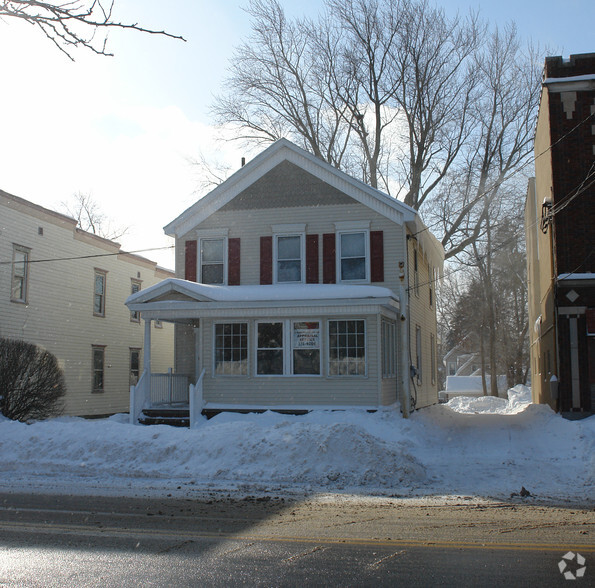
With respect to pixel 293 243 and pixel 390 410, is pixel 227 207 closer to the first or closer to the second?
pixel 293 243

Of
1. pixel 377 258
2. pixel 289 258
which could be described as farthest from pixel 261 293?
pixel 377 258

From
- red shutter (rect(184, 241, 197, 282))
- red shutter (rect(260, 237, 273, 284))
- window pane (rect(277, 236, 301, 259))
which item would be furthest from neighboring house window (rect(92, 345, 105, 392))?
window pane (rect(277, 236, 301, 259))

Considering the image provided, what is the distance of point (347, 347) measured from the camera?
60.1ft

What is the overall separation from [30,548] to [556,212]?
14.4 meters

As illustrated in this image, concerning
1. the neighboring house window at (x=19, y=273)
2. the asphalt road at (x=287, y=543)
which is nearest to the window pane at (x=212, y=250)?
the neighboring house window at (x=19, y=273)

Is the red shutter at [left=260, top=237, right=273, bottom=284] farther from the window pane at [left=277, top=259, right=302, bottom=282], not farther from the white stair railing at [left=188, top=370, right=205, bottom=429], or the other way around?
the white stair railing at [left=188, top=370, right=205, bottom=429]

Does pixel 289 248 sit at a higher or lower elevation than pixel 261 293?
higher

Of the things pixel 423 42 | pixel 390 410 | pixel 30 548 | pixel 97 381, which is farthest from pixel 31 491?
pixel 423 42

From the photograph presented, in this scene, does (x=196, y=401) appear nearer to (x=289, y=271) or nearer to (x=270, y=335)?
(x=270, y=335)

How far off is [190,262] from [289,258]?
3.22m

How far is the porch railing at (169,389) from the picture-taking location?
1933 centimetres

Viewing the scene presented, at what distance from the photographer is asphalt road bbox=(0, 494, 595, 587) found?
5.46 metres

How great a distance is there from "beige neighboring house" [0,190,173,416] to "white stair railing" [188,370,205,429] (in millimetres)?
7319

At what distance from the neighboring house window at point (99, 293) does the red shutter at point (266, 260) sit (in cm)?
953
